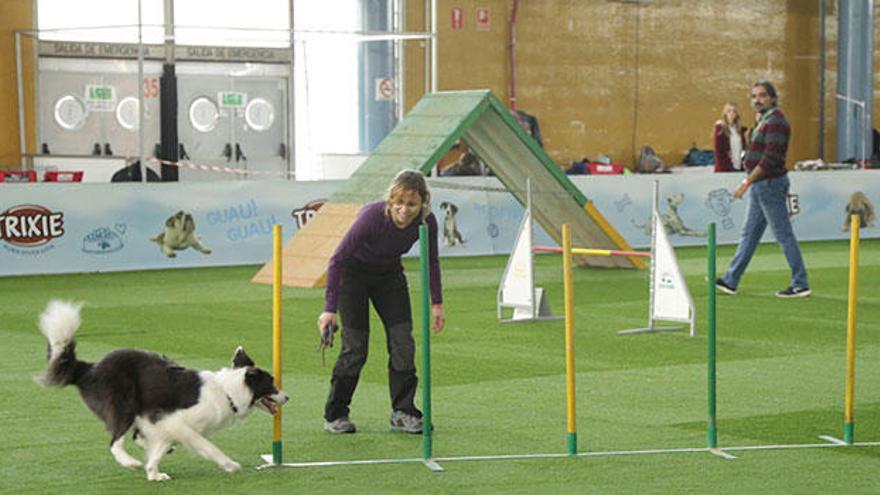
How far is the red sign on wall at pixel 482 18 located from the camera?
Answer: 87.9 feet

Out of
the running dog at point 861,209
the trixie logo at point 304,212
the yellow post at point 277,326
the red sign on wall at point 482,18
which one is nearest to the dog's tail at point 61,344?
the yellow post at point 277,326

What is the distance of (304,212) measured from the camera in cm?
1900

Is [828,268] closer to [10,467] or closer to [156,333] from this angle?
[156,333]

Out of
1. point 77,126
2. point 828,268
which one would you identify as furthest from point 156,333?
point 77,126

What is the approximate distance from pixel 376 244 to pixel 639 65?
2167 centimetres

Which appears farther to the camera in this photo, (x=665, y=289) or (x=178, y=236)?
(x=178, y=236)

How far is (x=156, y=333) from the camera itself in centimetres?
1250

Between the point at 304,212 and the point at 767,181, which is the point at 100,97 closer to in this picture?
the point at 304,212

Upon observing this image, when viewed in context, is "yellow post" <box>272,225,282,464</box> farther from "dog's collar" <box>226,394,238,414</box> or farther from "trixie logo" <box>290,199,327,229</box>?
"trixie logo" <box>290,199,327,229</box>

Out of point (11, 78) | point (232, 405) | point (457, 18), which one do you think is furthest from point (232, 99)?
point (232, 405)

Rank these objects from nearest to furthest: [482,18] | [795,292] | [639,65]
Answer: [795,292]
[482,18]
[639,65]

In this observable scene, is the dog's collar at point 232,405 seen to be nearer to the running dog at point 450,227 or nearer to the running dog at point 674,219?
the running dog at point 450,227

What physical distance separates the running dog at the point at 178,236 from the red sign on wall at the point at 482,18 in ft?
32.3

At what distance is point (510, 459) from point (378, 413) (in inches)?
58.4
